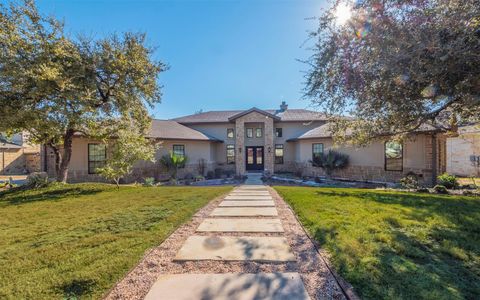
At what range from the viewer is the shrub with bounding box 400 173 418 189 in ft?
35.1

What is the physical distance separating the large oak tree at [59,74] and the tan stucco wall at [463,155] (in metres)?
21.2

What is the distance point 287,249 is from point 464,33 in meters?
3.75

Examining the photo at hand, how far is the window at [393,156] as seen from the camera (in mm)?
13492

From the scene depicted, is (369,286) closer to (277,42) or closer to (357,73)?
(357,73)

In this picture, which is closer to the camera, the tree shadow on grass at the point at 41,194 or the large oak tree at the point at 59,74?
the large oak tree at the point at 59,74

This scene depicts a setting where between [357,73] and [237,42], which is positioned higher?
[237,42]

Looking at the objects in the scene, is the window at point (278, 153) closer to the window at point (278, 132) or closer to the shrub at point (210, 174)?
the window at point (278, 132)

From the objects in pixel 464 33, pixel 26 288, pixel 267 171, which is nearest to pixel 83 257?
pixel 26 288

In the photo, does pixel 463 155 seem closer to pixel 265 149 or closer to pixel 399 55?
pixel 265 149

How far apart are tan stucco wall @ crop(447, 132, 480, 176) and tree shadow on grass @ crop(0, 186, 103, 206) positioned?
75.7 feet

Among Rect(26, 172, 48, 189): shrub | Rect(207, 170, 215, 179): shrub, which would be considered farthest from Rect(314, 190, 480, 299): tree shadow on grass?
Rect(207, 170, 215, 179): shrub

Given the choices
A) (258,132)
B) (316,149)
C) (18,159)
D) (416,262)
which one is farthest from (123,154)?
(18,159)

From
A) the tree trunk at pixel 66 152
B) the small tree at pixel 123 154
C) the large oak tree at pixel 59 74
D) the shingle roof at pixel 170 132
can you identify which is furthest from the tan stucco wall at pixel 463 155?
the tree trunk at pixel 66 152

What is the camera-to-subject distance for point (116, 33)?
9.30 metres
